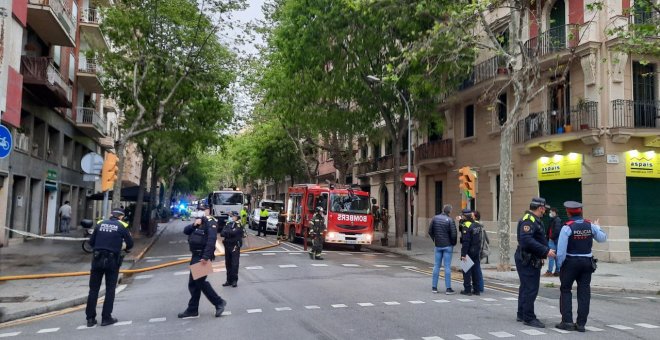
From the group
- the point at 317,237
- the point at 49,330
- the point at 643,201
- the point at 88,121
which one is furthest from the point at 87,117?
the point at 643,201

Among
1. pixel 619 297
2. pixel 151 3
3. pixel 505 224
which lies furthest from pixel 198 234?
pixel 151 3

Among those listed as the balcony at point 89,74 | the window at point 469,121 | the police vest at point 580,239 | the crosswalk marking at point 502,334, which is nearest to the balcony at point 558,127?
the window at point 469,121

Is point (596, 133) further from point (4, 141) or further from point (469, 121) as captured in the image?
point (4, 141)

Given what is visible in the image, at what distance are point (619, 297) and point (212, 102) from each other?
18.8 meters

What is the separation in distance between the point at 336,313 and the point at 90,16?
1160 inches

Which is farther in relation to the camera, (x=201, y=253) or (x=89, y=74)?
(x=89, y=74)

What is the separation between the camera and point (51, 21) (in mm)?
21250

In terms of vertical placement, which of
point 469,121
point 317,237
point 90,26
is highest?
point 90,26

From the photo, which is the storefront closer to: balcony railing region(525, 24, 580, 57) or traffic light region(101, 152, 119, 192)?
balcony railing region(525, 24, 580, 57)

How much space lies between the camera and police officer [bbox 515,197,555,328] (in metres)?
7.59

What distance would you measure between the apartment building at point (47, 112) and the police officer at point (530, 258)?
1237cm

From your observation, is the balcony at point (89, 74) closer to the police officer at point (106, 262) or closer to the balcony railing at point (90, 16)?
the balcony railing at point (90, 16)

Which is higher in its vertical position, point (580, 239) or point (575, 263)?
point (580, 239)

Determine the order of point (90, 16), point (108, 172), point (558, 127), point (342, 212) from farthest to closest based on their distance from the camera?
point (90, 16) → point (342, 212) → point (558, 127) → point (108, 172)
